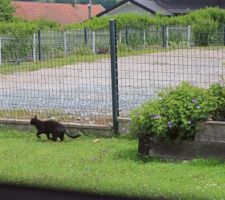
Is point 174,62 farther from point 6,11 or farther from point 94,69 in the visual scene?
point 6,11

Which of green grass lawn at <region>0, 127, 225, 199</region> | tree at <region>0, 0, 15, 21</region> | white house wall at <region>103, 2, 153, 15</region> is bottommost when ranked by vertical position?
green grass lawn at <region>0, 127, 225, 199</region>

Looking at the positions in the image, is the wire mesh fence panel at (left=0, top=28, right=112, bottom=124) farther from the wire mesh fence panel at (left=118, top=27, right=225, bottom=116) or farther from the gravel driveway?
the wire mesh fence panel at (left=118, top=27, right=225, bottom=116)

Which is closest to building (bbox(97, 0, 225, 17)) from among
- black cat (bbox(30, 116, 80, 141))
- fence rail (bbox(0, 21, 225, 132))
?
fence rail (bbox(0, 21, 225, 132))

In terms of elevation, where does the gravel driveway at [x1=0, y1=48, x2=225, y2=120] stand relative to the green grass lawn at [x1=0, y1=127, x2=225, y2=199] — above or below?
above

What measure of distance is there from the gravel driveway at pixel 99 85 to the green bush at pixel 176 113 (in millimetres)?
1845

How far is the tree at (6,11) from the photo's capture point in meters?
41.0

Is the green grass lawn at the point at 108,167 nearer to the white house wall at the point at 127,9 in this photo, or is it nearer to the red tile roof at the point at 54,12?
the white house wall at the point at 127,9

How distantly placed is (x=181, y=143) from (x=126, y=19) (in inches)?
1231

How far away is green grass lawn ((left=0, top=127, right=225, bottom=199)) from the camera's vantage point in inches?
228

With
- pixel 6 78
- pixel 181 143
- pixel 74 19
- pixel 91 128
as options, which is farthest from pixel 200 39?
pixel 74 19

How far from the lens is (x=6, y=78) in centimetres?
1191

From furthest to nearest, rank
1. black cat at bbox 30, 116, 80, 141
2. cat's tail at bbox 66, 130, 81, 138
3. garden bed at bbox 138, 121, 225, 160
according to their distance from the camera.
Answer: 1. cat's tail at bbox 66, 130, 81, 138
2. black cat at bbox 30, 116, 80, 141
3. garden bed at bbox 138, 121, 225, 160

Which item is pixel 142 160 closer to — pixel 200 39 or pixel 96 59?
pixel 200 39

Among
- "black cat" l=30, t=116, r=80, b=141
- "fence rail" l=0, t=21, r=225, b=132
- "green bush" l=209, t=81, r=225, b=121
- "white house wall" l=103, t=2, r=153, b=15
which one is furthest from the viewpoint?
"white house wall" l=103, t=2, r=153, b=15
